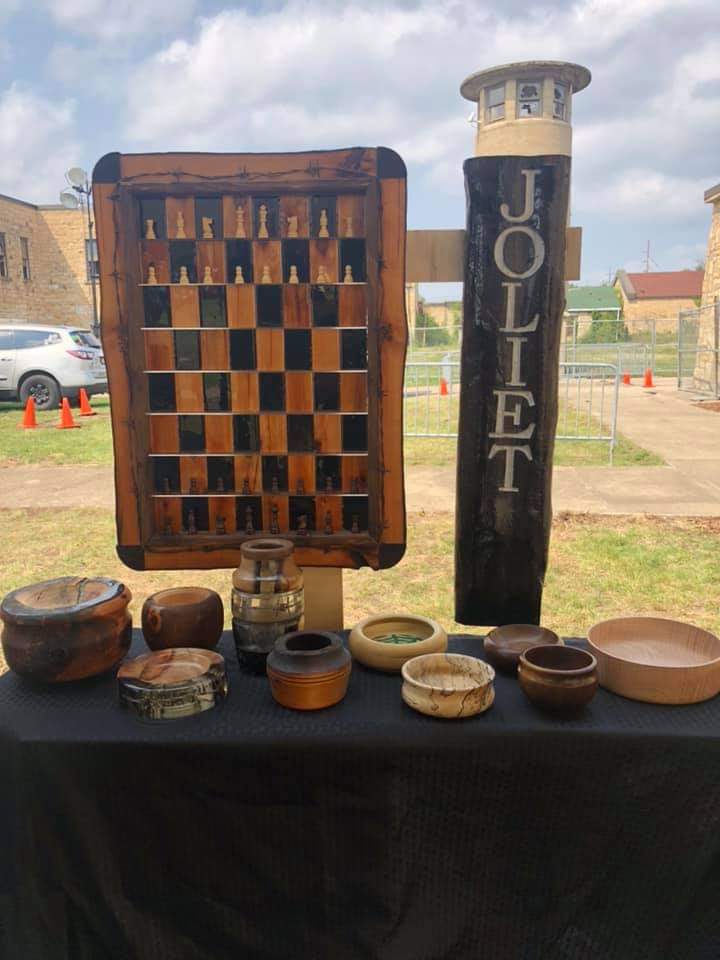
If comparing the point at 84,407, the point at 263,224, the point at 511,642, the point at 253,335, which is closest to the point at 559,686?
the point at 511,642

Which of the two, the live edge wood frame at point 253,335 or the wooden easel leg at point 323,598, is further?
the wooden easel leg at point 323,598

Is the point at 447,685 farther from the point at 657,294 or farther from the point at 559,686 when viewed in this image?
the point at 657,294

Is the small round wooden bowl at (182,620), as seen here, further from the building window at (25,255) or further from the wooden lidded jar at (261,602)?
the building window at (25,255)

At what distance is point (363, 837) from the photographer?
1540 millimetres

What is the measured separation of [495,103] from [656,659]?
1203 centimetres

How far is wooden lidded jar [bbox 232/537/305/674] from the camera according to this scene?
1.84 m

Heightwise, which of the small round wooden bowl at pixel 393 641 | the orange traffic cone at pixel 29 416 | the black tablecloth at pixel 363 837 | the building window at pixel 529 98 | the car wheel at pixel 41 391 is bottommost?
the black tablecloth at pixel 363 837

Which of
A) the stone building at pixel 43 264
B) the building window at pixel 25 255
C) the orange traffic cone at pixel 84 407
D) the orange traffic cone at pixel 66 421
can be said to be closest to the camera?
the orange traffic cone at pixel 66 421

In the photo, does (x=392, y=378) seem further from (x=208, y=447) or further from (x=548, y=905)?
(x=548, y=905)

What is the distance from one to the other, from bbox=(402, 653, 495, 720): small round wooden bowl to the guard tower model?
22.4 inches

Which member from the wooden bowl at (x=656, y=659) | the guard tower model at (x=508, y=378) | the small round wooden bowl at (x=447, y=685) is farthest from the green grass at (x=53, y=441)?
the wooden bowl at (x=656, y=659)

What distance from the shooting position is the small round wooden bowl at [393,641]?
1795mm

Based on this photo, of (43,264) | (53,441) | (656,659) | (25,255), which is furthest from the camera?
(43,264)

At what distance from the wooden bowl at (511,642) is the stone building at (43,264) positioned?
88.0 feet
